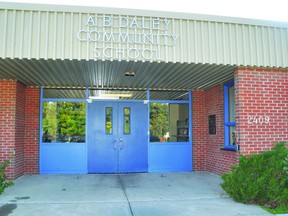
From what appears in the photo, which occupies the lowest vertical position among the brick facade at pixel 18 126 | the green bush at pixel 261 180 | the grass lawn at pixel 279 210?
the grass lawn at pixel 279 210

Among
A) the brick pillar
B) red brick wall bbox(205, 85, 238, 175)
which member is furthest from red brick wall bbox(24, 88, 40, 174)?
red brick wall bbox(205, 85, 238, 175)

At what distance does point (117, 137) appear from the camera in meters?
10.7

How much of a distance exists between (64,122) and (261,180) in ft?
21.6

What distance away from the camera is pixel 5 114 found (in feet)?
29.3

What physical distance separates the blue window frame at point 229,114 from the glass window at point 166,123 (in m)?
1.83

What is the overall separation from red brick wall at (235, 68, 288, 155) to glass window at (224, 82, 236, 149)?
184 cm

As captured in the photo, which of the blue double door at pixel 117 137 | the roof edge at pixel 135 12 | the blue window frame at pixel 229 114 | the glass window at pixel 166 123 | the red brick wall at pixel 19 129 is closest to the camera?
the roof edge at pixel 135 12

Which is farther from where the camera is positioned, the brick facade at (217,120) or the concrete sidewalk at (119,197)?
the brick facade at (217,120)

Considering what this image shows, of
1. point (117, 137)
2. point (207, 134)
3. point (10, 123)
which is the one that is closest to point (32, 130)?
point (10, 123)

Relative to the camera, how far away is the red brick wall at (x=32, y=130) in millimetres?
10156

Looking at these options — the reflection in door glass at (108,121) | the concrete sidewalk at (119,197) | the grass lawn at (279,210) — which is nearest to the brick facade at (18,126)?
the concrete sidewalk at (119,197)

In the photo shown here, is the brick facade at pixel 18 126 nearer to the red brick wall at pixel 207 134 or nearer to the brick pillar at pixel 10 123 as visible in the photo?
the brick pillar at pixel 10 123

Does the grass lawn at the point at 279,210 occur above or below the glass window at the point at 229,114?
below

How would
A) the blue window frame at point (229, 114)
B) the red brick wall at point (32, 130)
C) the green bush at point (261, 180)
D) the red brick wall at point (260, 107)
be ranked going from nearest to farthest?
the green bush at point (261, 180)
the red brick wall at point (260, 107)
the blue window frame at point (229, 114)
the red brick wall at point (32, 130)
